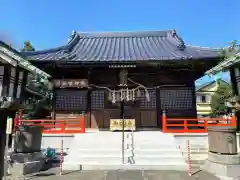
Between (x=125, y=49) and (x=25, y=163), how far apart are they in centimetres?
1113

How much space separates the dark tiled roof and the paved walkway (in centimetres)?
674

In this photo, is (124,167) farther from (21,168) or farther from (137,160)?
(21,168)

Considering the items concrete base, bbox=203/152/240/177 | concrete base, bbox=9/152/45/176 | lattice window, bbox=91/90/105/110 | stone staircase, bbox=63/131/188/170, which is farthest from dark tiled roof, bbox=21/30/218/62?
concrete base, bbox=203/152/240/177

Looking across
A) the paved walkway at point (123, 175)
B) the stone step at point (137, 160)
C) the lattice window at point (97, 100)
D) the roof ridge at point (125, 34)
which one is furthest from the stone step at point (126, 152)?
the roof ridge at point (125, 34)

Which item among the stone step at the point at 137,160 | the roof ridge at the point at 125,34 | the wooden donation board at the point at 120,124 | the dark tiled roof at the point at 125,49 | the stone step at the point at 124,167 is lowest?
the stone step at the point at 124,167

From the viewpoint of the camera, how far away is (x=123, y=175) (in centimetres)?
748

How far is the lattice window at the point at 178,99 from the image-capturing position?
13.7m

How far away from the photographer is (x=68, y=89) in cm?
1400

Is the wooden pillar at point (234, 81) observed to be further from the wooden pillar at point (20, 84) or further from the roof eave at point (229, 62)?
the wooden pillar at point (20, 84)

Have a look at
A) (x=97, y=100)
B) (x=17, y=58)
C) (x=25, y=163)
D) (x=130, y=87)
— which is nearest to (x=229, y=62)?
(x=17, y=58)

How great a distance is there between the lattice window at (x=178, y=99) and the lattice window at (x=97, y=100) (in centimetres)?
409

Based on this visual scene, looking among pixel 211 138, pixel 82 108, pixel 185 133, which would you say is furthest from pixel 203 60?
pixel 82 108

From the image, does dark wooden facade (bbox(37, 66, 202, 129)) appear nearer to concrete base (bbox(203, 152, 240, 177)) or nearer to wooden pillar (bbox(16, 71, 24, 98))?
concrete base (bbox(203, 152, 240, 177))

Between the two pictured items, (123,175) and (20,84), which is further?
(123,175)
